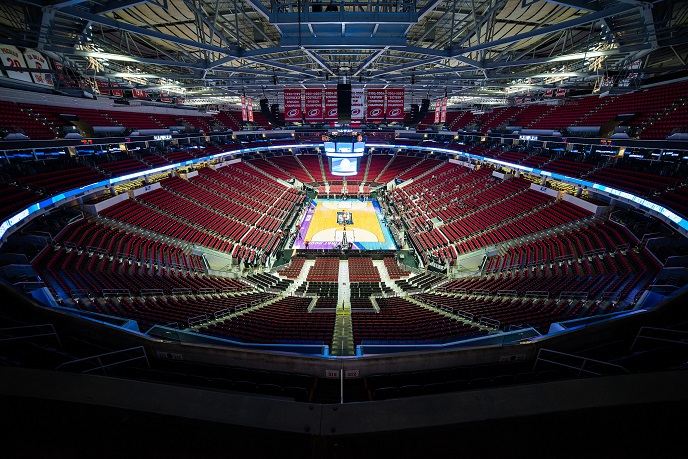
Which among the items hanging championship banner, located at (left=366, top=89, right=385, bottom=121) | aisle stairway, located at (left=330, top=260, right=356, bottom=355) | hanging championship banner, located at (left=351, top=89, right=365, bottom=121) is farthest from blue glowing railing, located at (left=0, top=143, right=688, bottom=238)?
hanging championship banner, located at (left=351, top=89, right=365, bottom=121)

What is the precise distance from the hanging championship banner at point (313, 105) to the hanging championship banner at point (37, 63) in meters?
18.6

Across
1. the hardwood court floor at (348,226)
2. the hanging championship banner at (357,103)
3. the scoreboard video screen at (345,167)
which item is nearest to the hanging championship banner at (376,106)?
the hanging championship banner at (357,103)

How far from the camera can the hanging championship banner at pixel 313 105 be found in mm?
14716

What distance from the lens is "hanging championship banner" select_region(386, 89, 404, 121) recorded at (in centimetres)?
1511

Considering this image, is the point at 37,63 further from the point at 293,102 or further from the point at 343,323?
the point at 343,323

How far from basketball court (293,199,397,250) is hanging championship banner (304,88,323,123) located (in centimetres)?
1069

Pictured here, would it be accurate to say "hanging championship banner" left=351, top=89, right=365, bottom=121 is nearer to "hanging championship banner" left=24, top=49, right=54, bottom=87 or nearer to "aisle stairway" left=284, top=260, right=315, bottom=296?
"aisle stairway" left=284, top=260, right=315, bottom=296

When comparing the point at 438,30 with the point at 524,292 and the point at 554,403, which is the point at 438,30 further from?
the point at 554,403

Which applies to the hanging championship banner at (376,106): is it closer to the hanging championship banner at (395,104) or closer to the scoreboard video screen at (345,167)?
the hanging championship banner at (395,104)

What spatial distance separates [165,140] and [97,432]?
35.1m

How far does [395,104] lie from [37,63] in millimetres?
23863

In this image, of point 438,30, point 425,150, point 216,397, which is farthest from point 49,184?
point 425,150

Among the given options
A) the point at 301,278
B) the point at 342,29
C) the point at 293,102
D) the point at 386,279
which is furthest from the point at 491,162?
the point at 342,29

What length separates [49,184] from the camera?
14609 millimetres
